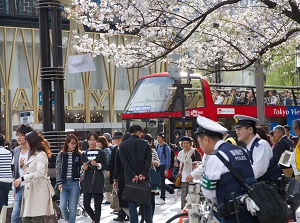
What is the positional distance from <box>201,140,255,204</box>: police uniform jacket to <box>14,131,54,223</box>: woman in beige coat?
399 centimetres

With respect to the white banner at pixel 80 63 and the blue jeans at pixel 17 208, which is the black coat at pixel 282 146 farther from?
the blue jeans at pixel 17 208

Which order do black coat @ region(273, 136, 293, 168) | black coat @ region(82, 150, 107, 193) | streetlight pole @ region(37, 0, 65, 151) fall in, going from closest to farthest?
black coat @ region(82, 150, 107, 193) < black coat @ region(273, 136, 293, 168) < streetlight pole @ region(37, 0, 65, 151)

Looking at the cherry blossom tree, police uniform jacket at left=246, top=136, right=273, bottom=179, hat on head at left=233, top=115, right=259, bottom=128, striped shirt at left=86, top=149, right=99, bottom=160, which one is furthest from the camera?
the cherry blossom tree

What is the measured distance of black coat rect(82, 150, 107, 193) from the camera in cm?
1245

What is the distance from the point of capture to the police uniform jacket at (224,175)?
6035 mm

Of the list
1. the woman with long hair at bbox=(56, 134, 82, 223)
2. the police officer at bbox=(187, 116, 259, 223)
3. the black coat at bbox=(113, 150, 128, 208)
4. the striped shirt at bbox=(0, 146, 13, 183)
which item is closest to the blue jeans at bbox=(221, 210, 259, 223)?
the police officer at bbox=(187, 116, 259, 223)

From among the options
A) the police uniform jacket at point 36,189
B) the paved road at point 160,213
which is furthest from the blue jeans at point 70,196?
the police uniform jacket at point 36,189

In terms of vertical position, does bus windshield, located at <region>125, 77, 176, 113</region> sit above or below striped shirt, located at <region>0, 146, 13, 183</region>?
above

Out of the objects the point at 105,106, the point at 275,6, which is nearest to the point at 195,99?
the point at 275,6

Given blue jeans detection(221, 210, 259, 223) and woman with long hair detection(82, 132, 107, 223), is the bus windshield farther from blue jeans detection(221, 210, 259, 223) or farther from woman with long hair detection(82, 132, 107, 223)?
blue jeans detection(221, 210, 259, 223)

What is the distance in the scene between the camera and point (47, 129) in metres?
15.0

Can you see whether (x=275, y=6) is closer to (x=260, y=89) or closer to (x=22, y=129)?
(x=22, y=129)

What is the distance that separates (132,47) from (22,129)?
17.9 ft

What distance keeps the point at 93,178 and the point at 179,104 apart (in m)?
13.7
